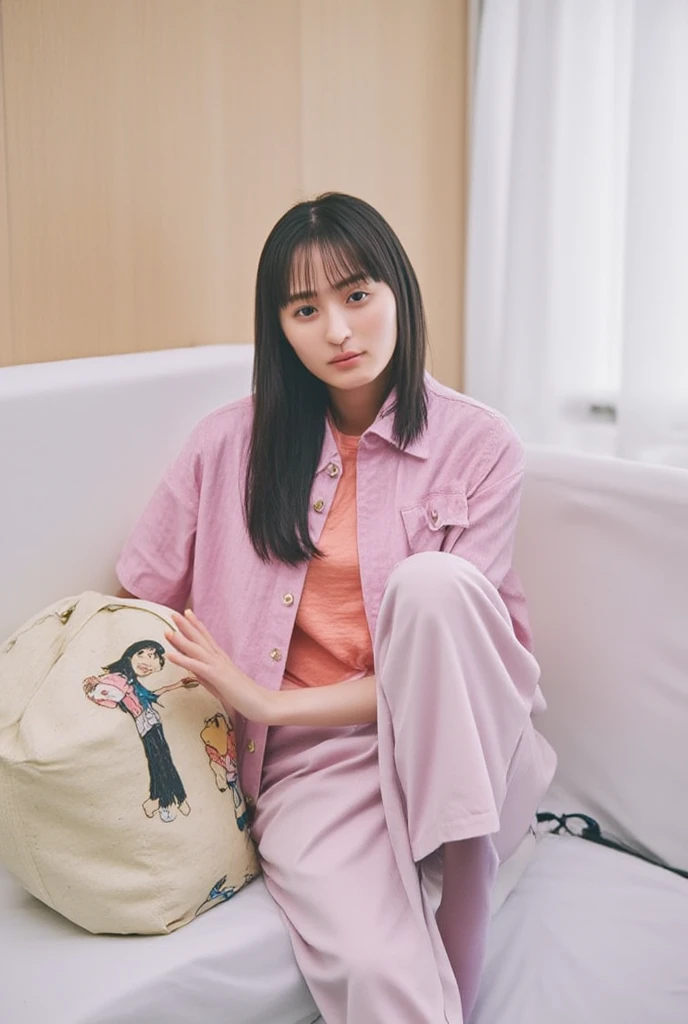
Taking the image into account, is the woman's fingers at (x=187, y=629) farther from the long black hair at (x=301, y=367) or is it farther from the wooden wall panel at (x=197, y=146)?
the wooden wall panel at (x=197, y=146)

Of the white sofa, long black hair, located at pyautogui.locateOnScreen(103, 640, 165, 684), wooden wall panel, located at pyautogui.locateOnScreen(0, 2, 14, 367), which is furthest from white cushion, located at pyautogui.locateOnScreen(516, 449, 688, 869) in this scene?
wooden wall panel, located at pyautogui.locateOnScreen(0, 2, 14, 367)

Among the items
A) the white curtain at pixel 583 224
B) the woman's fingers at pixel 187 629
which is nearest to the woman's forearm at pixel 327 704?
the woman's fingers at pixel 187 629

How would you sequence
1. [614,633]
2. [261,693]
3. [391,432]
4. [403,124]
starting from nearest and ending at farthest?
[261,693] → [391,432] → [614,633] → [403,124]

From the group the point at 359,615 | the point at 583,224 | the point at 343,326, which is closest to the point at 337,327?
the point at 343,326

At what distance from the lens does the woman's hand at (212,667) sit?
47.9 inches

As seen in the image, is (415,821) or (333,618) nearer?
(415,821)

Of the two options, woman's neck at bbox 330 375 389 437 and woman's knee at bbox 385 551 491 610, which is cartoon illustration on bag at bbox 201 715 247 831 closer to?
woman's knee at bbox 385 551 491 610

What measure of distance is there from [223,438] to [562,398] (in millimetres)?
830

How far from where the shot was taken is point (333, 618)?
1355mm

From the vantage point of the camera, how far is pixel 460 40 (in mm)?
2193

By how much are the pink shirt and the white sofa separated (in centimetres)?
9

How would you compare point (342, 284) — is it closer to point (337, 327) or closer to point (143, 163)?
point (337, 327)

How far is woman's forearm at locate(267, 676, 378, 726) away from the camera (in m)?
1.26

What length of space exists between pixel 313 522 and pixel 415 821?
38 cm
